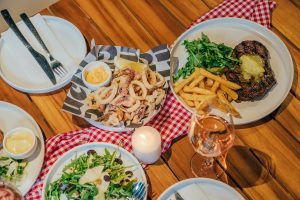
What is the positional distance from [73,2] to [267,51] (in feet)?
3.84

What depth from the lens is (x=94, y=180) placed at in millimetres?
1693

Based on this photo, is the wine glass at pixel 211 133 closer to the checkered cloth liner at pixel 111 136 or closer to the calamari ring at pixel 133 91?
the checkered cloth liner at pixel 111 136

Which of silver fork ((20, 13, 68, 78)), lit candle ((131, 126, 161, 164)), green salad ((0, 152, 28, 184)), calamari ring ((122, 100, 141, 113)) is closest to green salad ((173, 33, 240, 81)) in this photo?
calamari ring ((122, 100, 141, 113))

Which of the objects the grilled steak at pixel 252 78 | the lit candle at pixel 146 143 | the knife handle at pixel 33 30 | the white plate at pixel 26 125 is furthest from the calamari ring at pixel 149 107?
the knife handle at pixel 33 30

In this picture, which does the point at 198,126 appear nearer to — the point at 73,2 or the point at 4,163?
the point at 4,163

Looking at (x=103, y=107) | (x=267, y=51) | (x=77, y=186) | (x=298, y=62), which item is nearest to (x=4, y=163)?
(x=77, y=186)

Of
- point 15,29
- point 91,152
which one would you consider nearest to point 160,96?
point 91,152

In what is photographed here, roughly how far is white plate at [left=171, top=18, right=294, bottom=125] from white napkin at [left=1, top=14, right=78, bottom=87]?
0.62 meters

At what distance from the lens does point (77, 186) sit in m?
1.66

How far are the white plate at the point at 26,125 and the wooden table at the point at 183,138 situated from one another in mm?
52

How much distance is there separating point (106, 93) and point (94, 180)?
434 mm

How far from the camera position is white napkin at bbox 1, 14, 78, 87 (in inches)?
80.7

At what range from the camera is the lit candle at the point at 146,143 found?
169 cm

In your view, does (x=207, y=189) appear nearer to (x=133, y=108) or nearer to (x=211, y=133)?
(x=211, y=133)
